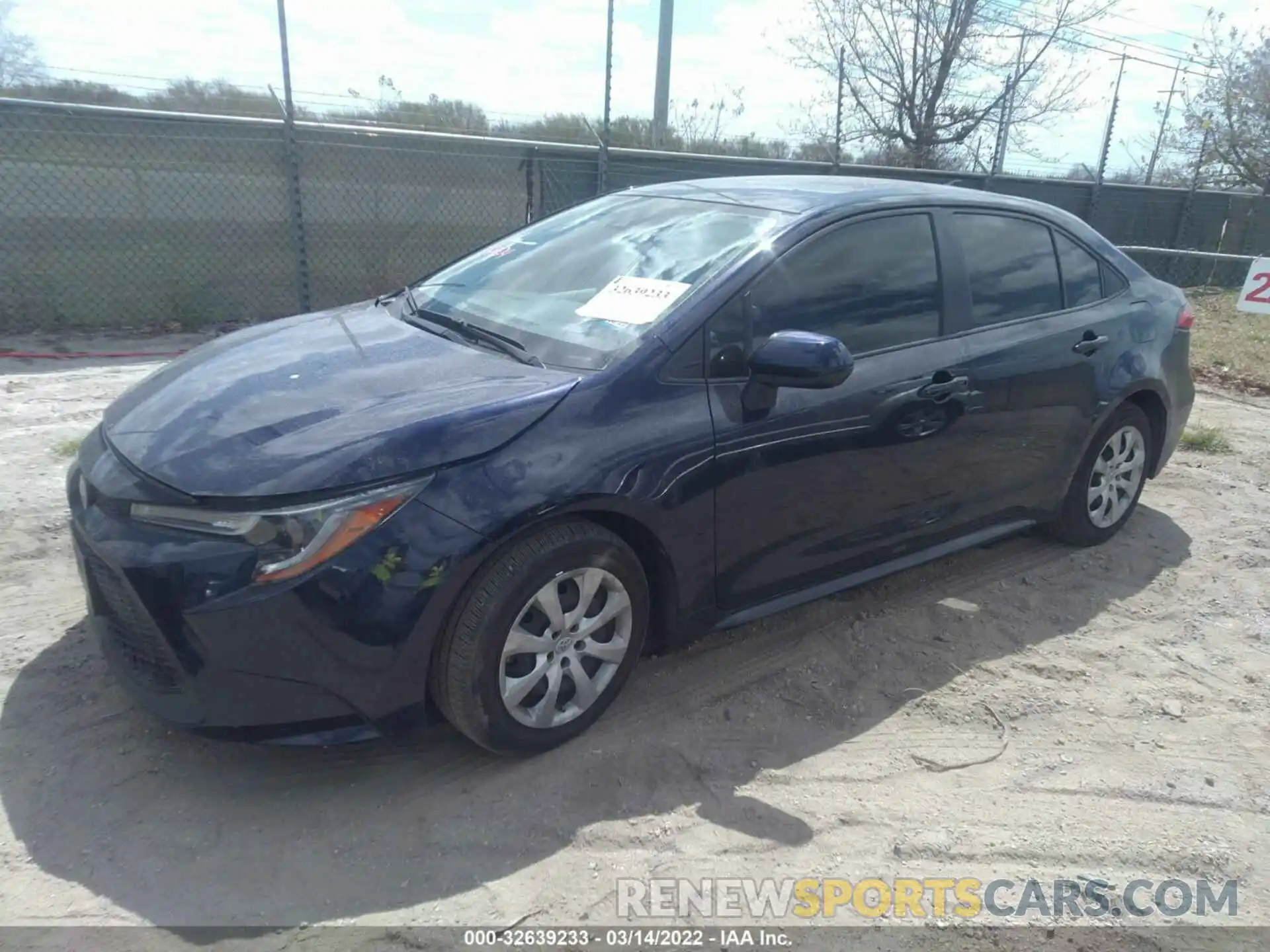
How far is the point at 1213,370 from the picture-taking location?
29.0ft

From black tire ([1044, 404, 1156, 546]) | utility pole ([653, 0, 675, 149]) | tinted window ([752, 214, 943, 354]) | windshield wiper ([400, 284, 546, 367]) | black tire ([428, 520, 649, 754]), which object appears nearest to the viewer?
black tire ([428, 520, 649, 754])

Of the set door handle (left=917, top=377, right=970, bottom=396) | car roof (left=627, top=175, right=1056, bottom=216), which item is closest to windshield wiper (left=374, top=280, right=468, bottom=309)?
car roof (left=627, top=175, right=1056, bottom=216)

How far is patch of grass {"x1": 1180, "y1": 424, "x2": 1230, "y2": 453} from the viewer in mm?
6320

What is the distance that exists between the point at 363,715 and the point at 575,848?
2.20ft

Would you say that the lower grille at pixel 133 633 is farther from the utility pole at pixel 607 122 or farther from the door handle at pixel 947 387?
the utility pole at pixel 607 122

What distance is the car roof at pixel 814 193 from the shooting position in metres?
3.55

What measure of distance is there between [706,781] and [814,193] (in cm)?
220

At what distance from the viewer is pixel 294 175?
325 inches

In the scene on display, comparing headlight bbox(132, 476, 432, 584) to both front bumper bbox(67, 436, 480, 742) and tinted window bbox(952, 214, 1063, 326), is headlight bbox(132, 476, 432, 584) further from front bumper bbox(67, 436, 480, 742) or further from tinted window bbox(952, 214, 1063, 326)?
→ tinted window bbox(952, 214, 1063, 326)

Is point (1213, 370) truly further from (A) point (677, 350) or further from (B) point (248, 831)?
(B) point (248, 831)

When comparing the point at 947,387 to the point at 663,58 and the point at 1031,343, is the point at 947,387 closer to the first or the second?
the point at 1031,343

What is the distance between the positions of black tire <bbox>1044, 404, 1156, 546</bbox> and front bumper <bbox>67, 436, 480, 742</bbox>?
3.16m

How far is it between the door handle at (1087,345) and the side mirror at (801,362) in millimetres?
1699

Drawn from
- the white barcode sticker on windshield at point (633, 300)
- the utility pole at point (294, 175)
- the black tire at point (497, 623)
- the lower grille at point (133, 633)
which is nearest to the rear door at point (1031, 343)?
the white barcode sticker on windshield at point (633, 300)
